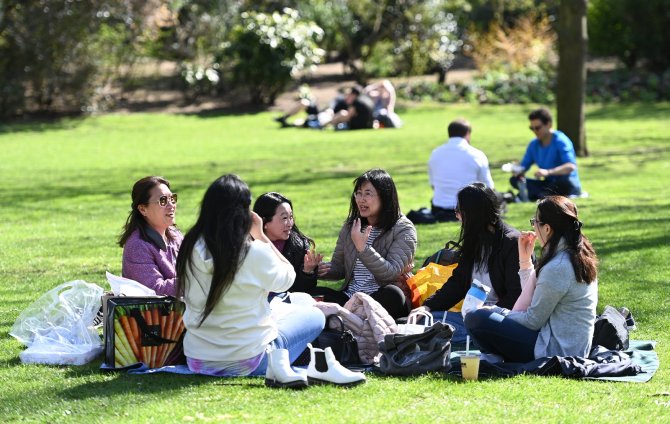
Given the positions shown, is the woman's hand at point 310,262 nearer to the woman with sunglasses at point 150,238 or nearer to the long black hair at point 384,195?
the long black hair at point 384,195

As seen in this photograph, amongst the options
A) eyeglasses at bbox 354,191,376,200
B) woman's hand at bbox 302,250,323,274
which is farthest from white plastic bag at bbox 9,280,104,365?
eyeglasses at bbox 354,191,376,200

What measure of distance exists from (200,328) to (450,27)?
29.1m

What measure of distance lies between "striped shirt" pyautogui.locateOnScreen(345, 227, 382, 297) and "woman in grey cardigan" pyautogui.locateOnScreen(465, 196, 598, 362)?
1.32 metres

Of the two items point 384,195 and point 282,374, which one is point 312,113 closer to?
point 384,195

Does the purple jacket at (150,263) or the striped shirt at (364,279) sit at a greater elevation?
the purple jacket at (150,263)

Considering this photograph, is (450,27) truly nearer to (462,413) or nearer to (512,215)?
(512,215)

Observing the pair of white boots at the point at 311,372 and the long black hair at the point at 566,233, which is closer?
the pair of white boots at the point at 311,372

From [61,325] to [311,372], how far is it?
6.20 feet

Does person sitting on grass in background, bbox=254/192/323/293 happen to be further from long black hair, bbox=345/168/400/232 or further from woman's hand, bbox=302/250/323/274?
long black hair, bbox=345/168/400/232

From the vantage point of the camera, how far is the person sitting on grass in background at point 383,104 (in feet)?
84.5

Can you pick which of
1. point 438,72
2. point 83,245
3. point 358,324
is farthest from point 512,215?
point 438,72

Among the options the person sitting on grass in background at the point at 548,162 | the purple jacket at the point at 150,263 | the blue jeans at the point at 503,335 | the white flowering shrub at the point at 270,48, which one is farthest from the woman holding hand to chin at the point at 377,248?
the white flowering shrub at the point at 270,48

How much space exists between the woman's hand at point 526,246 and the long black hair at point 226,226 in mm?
1866

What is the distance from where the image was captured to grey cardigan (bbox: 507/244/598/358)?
21.3 feet
